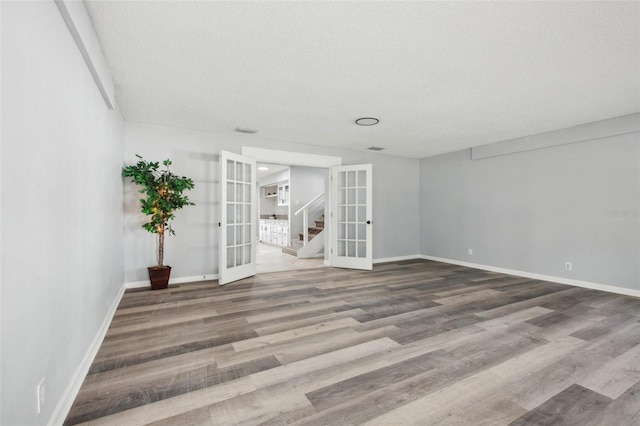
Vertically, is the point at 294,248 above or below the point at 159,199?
below

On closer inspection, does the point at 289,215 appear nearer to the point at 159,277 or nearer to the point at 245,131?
the point at 245,131

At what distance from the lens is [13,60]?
3.50 ft

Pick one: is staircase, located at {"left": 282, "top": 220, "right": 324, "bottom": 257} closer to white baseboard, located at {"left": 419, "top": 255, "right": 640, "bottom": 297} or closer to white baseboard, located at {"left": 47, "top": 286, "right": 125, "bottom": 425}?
white baseboard, located at {"left": 419, "top": 255, "right": 640, "bottom": 297}

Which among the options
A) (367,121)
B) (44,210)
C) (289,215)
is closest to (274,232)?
(289,215)

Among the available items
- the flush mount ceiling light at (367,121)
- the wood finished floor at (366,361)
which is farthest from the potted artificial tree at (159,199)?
the flush mount ceiling light at (367,121)

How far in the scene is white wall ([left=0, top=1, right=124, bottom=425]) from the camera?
104 cm

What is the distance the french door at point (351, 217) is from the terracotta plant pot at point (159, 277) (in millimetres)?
2966

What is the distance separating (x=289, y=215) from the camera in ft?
28.9

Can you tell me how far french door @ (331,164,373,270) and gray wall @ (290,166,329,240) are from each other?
291 centimetres

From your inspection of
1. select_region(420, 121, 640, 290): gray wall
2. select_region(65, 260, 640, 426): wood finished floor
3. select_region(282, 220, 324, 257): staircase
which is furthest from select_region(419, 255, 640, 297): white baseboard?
select_region(282, 220, 324, 257): staircase

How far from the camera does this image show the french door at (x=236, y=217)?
4254mm

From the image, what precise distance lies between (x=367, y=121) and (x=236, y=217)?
2507 mm

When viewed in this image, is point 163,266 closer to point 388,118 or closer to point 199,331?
point 199,331

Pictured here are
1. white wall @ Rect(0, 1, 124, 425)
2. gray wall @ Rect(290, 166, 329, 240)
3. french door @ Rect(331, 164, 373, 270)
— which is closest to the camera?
white wall @ Rect(0, 1, 124, 425)
